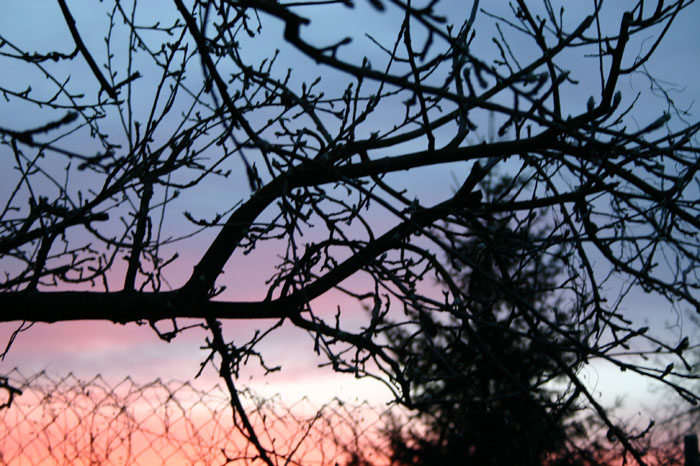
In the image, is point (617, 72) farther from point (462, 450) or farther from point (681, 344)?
point (462, 450)

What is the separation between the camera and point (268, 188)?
3.77m

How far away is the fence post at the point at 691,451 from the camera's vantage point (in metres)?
6.19

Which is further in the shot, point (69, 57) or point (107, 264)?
point (107, 264)

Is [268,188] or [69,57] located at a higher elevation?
[69,57]

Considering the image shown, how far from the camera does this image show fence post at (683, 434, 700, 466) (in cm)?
619

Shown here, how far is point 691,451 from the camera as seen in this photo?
6.22 m

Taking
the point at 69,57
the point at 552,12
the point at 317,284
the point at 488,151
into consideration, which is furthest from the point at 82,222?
the point at 552,12

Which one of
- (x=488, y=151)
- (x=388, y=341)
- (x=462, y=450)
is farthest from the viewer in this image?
(x=388, y=341)

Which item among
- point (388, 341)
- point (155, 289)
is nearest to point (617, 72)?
point (155, 289)

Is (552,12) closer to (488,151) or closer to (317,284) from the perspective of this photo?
(488,151)

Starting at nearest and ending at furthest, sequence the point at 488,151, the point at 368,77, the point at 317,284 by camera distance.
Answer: the point at 368,77 < the point at 488,151 < the point at 317,284

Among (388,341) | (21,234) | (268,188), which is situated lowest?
(268,188)

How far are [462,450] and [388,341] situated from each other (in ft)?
9.15

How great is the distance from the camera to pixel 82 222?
355cm
